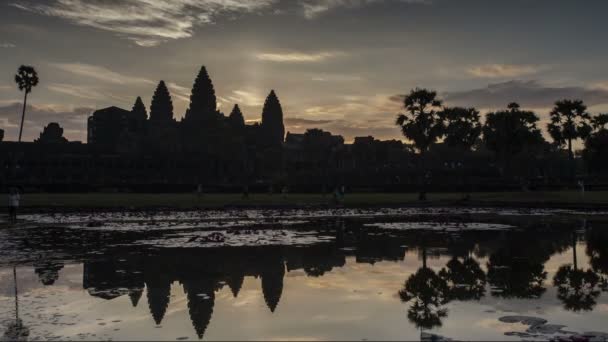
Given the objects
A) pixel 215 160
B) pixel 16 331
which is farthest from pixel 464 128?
pixel 16 331

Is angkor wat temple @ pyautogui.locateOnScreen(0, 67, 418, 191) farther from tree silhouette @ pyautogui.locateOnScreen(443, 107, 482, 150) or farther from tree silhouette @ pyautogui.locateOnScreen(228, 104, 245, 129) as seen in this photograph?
tree silhouette @ pyautogui.locateOnScreen(443, 107, 482, 150)

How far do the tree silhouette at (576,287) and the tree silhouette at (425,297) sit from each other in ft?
7.05

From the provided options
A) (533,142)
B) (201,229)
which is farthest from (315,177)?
(201,229)

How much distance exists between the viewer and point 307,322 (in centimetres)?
824

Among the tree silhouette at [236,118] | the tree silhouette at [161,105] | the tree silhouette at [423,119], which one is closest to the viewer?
the tree silhouette at [423,119]

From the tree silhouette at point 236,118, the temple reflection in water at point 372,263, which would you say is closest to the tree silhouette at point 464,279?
the temple reflection in water at point 372,263

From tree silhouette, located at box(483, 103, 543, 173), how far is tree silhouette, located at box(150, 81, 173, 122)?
10414 cm

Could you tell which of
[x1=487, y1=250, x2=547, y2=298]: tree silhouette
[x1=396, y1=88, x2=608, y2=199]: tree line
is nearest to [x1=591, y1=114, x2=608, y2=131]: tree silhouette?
[x1=396, y1=88, x2=608, y2=199]: tree line

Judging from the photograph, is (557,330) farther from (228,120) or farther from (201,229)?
(228,120)

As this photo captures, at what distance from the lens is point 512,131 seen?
72438 mm

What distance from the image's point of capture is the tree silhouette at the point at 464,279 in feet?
33.0

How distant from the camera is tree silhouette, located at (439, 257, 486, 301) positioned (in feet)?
33.0

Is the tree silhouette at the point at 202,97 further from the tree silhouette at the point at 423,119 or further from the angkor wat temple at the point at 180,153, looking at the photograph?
the tree silhouette at the point at 423,119

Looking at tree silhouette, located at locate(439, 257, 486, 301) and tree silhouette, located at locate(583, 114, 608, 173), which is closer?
tree silhouette, located at locate(439, 257, 486, 301)
